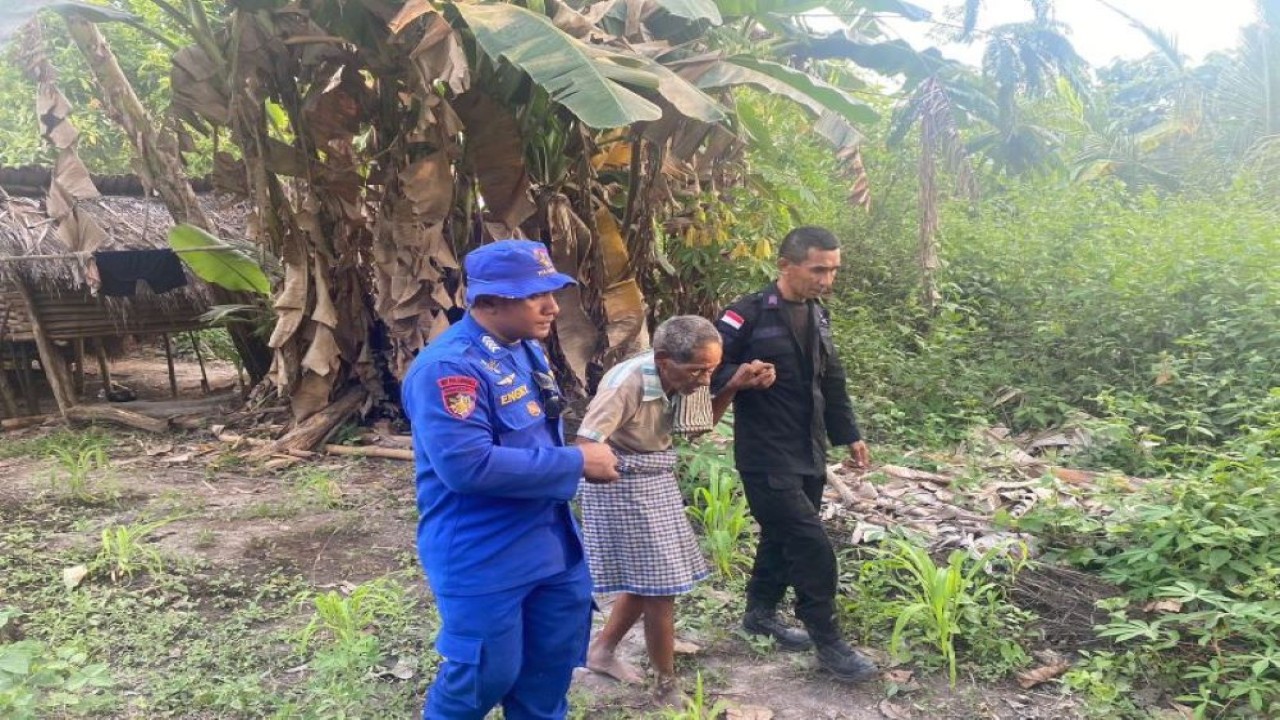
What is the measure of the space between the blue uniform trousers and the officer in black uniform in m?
0.96

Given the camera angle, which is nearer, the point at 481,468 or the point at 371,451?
the point at 481,468

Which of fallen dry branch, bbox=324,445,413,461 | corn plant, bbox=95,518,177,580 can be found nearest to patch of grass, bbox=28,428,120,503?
corn plant, bbox=95,518,177,580

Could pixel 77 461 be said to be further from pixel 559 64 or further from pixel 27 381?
pixel 559 64

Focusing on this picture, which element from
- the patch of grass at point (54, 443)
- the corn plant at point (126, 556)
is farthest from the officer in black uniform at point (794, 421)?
the patch of grass at point (54, 443)

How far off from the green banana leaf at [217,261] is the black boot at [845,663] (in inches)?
239

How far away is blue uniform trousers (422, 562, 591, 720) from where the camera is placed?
2.13 metres

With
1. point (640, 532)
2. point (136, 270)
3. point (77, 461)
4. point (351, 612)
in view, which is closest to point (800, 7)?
point (640, 532)

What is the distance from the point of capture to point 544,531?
224 cm

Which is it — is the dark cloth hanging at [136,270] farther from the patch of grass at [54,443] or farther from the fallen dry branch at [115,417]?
the patch of grass at [54,443]

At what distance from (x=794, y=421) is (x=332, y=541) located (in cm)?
297

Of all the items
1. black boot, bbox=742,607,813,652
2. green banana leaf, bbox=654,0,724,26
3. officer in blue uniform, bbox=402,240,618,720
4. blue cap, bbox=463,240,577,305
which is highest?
green banana leaf, bbox=654,0,724,26

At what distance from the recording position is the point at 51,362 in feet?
28.2

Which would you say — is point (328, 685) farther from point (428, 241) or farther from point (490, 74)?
point (490, 74)

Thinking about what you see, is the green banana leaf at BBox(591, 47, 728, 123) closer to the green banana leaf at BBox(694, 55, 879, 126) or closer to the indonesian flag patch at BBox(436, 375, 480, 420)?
the green banana leaf at BBox(694, 55, 879, 126)
